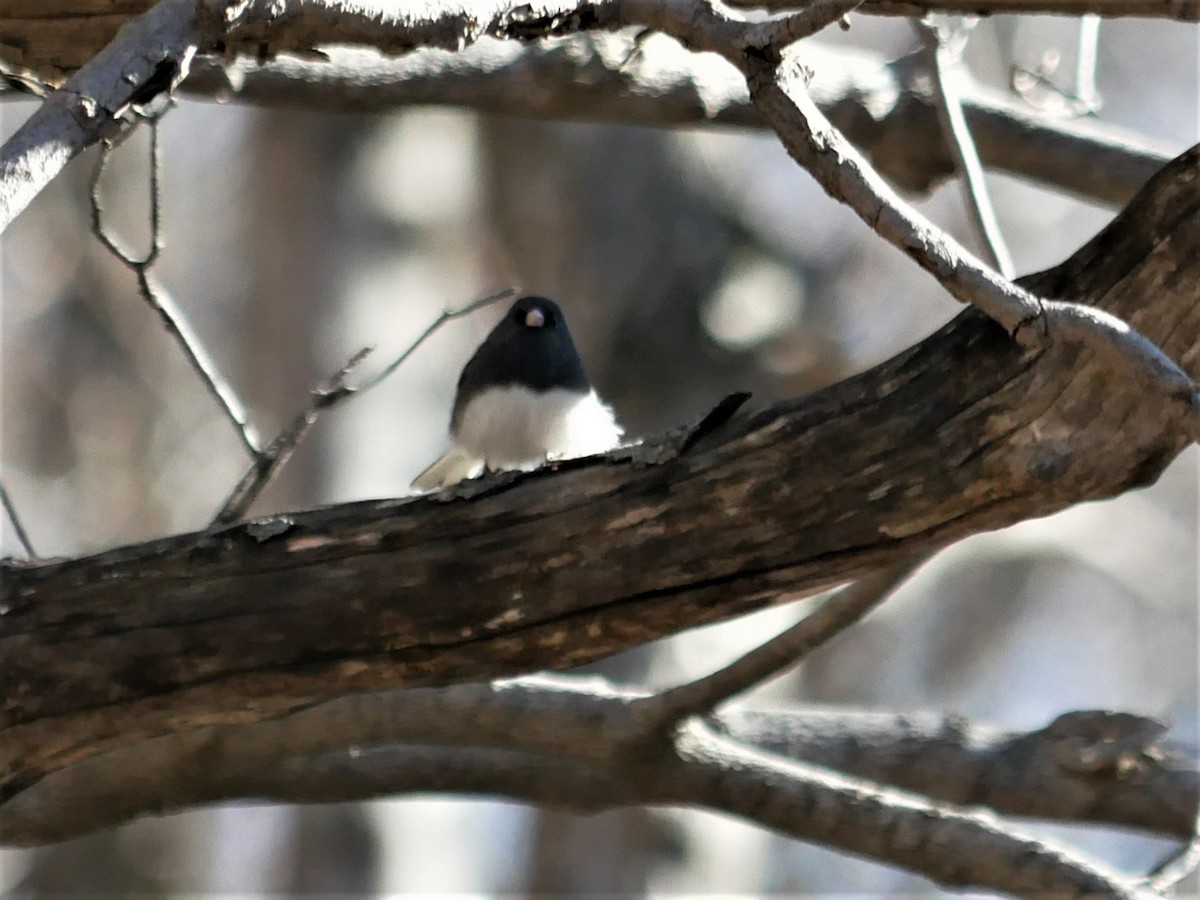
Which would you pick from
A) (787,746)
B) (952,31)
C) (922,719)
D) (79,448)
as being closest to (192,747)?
(787,746)

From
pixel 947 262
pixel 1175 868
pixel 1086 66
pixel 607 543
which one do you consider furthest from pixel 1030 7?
pixel 1175 868

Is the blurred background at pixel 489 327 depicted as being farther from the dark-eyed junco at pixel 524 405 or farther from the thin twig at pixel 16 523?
the thin twig at pixel 16 523

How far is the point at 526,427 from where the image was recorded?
2.67m

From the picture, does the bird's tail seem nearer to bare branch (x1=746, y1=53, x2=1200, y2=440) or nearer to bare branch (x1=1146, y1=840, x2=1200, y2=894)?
bare branch (x1=1146, y1=840, x2=1200, y2=894)

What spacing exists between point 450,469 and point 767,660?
1057 mm

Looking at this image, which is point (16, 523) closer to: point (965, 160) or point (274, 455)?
point (274, 455)

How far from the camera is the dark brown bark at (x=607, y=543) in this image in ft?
4.61

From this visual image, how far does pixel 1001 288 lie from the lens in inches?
47.3

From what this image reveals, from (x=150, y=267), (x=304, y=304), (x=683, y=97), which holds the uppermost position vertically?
(x=304, y=304)

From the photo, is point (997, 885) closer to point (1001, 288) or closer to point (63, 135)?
point (1001, 288)

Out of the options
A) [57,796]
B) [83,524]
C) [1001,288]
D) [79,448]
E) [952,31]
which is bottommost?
[57,796]

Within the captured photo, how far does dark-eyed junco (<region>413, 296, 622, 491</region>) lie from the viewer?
105 inches

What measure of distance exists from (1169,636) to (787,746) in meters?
5.62

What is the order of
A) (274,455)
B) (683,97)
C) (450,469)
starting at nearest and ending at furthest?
(274,455)
(683,97)
(450,469)
